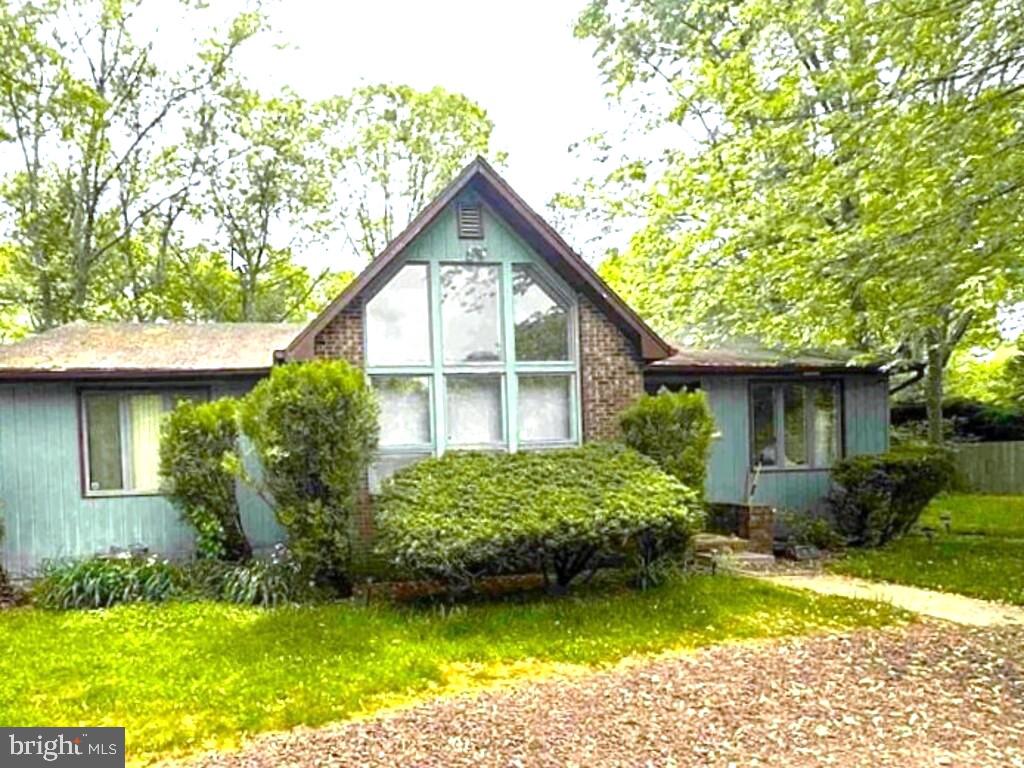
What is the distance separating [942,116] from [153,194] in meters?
20.1

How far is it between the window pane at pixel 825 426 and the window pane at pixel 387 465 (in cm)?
720

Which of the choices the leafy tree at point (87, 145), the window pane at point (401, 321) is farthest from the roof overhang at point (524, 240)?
the leafy tree at point (87, 145)

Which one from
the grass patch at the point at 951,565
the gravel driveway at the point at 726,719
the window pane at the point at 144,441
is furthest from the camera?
the window pane at the point at 144,441

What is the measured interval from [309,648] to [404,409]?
3605mm

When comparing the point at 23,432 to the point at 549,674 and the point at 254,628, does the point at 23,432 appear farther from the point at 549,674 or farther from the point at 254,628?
the point at 549,674

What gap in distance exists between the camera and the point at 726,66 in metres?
12.9

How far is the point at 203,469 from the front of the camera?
31.6 ft

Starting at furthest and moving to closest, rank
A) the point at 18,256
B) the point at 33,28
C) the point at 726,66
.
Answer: the point at 18,256, the point at 33,28, the point at 726,66

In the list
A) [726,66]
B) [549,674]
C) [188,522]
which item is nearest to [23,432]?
[188,522]

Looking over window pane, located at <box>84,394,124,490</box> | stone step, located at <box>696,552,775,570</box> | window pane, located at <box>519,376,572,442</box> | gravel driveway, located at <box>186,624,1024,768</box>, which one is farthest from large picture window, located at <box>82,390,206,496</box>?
stone step, located at <box>696,552,775,570</box>

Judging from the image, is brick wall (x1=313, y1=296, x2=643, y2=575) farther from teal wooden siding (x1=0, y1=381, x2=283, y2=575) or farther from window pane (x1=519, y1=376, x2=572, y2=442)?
teal wooden siding (x1=0, y1=381, x2=283, y2=575)

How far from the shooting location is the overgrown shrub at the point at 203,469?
9.64 m

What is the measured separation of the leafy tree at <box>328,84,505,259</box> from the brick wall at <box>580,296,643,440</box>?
16436 millimetres

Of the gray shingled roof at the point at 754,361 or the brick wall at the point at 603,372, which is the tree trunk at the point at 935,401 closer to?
the gray shingled roof at the point at 754,361
